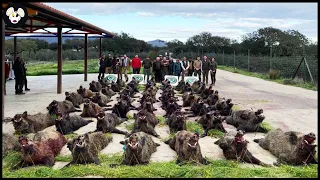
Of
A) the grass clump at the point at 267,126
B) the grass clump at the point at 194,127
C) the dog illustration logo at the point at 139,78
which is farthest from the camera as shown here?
the dog illustration logo at the point at 139,78

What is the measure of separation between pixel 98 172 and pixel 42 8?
6.37 m

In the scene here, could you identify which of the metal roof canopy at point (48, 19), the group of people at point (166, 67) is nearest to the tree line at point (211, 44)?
the group of people at point (166, 67)

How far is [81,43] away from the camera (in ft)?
220

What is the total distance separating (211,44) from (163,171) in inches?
2549

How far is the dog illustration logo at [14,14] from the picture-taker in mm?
8766

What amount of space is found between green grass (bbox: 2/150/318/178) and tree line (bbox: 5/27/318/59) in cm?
3303

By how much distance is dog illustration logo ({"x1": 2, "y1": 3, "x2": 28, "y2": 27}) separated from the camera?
877 cm

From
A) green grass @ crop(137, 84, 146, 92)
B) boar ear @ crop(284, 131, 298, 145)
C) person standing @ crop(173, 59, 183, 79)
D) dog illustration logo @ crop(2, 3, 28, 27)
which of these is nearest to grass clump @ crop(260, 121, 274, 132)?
boar ear @ crop(284, 131, 298, 145)

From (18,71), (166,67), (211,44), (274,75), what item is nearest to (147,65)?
(166,67)

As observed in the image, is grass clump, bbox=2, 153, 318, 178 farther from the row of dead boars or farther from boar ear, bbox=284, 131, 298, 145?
boar ear, bbox=284, 131, 298, 145

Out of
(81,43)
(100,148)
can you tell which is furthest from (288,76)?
(81,43)

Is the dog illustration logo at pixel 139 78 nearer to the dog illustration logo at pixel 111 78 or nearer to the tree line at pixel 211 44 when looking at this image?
the dog illustration logo at pixel 111 78

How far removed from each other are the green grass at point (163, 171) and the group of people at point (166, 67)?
14596 mm

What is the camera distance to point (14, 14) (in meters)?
8.90
